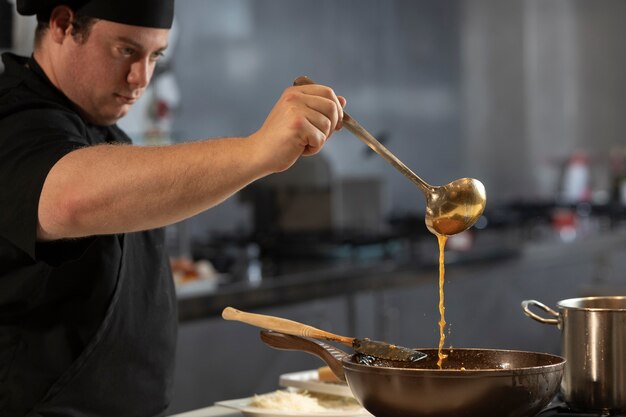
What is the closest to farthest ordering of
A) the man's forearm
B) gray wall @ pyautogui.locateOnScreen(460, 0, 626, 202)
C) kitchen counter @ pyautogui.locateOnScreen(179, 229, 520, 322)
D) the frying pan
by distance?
the frying pan → the man's forearm → kitchen counter @ pyautogui.locateOnScreen(179, 229, 520, 322) → gray wall @ pyautogui.locateOnScreen(460, 0, 626, 202)

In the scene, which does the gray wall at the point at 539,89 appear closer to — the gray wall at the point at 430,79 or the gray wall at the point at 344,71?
the gray wall at the point at 430,79

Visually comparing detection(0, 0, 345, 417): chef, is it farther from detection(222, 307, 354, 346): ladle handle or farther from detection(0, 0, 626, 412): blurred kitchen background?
detection(0, 0, 626, 412): blurred kitchen background

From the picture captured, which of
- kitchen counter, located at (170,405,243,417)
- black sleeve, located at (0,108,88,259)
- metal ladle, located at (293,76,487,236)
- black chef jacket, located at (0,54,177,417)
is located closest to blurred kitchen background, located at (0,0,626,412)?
black chef jacket, located at (0,54,177,417)

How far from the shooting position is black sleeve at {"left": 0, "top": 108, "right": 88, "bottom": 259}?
1469 millimetres

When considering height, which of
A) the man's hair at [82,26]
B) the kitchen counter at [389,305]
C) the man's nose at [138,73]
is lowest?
the kitchen counter at [389,305]

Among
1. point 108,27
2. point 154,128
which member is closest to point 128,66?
point 108,27

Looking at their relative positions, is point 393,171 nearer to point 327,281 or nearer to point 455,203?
point 327,281

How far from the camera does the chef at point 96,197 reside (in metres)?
1.42

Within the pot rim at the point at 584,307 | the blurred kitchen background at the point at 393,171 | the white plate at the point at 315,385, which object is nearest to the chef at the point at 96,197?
the white plate at the point at 315,385

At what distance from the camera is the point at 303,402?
1711 millimetres

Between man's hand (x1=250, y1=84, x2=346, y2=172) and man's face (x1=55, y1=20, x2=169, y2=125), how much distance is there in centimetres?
54

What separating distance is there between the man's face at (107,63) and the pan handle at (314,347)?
59 centimetres

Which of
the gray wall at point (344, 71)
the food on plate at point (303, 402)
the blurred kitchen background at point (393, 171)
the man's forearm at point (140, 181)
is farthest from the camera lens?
the gray wall at point (344, 71)

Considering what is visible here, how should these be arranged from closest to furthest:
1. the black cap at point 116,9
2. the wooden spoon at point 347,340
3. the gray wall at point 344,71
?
the wooden spoon at point 347,340, the black cap at point 116,9, the gray wall at point 344,71
